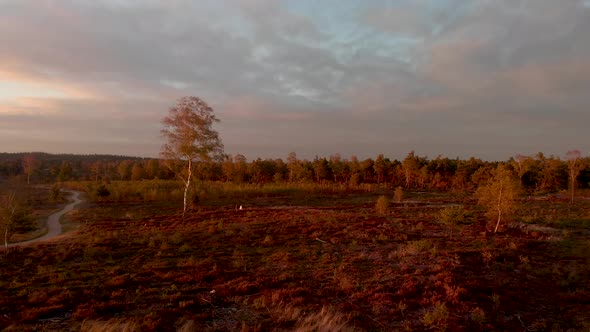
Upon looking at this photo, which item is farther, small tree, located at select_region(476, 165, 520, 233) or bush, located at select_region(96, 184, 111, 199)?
bush, located at select_region(96, 184, 111, 199)

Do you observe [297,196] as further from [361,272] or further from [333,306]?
[333,306]

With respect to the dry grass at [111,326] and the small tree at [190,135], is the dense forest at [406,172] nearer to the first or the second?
the small tree at [190,135]

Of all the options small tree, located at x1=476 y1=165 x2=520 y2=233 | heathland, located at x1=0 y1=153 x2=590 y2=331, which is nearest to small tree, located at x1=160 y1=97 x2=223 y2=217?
heathland, located at x1=0 y1=153 x2=590 y2=331

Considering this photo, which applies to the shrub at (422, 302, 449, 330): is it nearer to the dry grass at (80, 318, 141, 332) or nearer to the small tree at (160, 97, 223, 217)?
the dry grass at (80, 318, 141, 332)

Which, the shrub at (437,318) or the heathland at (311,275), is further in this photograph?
the heathland at (311,275)

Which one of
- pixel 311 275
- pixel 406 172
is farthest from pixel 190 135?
pixel 406 172

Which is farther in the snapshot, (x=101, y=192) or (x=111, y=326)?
(x=101, y=192)

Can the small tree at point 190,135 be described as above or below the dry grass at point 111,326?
above

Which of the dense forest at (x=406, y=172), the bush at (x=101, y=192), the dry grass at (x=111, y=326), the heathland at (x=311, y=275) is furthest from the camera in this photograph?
the dense forest at (x=406, y=172)

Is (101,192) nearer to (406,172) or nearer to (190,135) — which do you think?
(190,135)

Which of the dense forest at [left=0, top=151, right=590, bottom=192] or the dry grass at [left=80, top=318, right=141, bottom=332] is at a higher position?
the dense forest at [left=0, top=151, right=590, bottom=192]

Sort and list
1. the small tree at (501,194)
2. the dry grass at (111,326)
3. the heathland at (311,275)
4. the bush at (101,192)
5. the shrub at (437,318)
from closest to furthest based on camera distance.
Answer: the dry grass at (111,326)
the shrub at (437,318)
the heathland at (311,275)
the small tree at (501,194)
the bush at (101,192)

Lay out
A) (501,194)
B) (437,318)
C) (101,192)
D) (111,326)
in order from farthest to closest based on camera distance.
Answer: (101,192) < (501,194) < (437,318) < (111,326)

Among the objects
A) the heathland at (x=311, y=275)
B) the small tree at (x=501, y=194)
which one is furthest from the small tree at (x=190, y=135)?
the small tree at (x=501, y=194)
